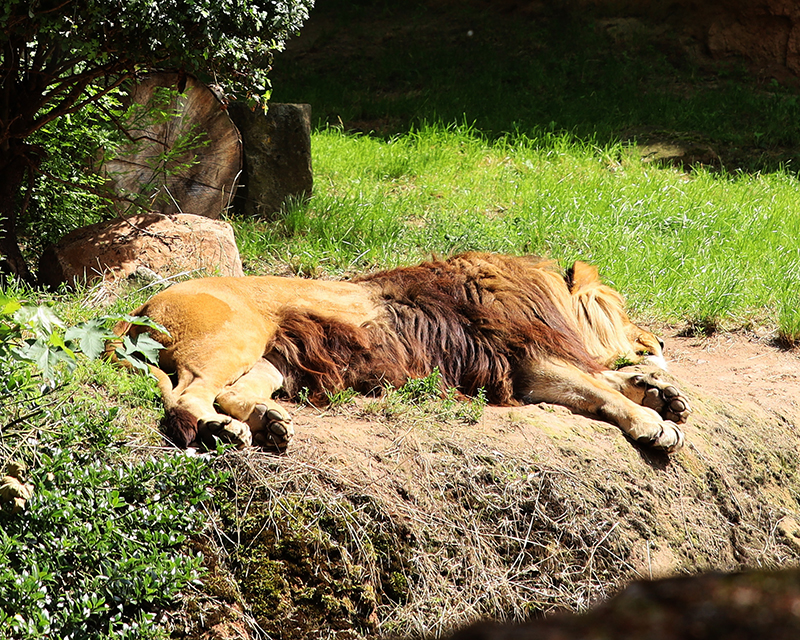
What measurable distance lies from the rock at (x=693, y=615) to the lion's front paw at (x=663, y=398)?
3.62 m

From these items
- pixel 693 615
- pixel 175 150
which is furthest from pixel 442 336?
pixel 693 615

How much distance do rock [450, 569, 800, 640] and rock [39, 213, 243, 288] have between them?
489 centimetres

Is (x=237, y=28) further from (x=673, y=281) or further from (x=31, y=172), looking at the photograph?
(x=673, y=281)

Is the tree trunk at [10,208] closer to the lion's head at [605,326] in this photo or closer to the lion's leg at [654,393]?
the lion's head at [605,326]

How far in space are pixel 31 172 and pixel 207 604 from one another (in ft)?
11.0

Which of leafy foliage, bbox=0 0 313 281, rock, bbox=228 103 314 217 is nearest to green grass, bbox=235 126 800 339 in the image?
rock, bbox=228 103 314 217

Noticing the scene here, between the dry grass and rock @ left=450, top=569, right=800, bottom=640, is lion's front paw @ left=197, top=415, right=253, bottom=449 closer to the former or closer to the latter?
the dry grass

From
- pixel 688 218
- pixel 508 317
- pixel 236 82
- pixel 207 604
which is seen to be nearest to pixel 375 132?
pixel 688 218

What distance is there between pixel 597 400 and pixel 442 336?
2.83ft

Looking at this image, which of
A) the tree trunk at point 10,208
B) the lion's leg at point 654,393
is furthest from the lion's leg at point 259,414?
the tree trunk at point 10,208

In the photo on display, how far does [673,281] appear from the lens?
655 cm

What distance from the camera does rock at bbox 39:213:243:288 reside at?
538cm

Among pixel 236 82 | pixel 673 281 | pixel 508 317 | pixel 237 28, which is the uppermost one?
pixel 237 28

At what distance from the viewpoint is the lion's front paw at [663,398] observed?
4297 millimetres
